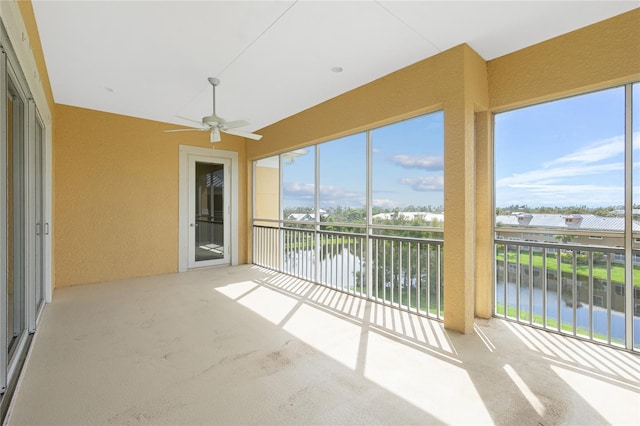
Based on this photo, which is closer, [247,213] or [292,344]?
[292,344]

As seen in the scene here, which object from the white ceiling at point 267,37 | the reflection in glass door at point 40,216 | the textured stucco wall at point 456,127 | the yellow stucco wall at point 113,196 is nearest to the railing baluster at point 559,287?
the textured stucco wall at point 456,127

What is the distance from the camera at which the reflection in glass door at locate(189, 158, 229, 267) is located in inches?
207

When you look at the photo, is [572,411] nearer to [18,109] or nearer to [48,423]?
[48,423]

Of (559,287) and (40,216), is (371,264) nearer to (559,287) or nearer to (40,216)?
(559,287)

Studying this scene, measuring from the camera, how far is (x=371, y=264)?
12.1 feet

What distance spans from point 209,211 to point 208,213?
0.14ft

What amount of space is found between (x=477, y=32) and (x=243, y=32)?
1.95 m

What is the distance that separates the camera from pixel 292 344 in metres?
2.48

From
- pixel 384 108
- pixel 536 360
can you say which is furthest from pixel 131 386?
pixel 384 108

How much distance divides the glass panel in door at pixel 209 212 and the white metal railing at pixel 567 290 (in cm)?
448

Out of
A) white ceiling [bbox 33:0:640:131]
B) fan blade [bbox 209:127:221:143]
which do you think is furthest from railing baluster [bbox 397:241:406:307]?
fan blade [bbox 209:127:221:143]

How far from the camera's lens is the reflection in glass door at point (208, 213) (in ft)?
17.3

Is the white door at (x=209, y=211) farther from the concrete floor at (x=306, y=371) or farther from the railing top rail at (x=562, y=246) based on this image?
the railing top rail at (x=562, y=246)

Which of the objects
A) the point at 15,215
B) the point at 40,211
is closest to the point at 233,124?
the point at 15,215
